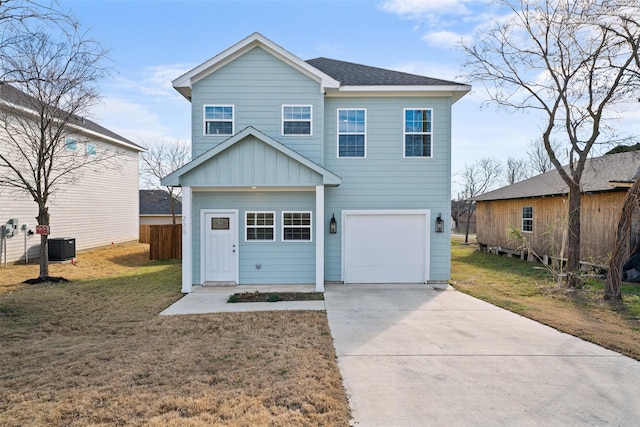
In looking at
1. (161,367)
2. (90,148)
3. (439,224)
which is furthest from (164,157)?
(161,367)

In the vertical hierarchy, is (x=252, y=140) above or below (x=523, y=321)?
above

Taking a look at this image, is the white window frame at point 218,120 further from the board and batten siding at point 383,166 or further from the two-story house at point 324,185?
the board and batten siding at point 383,166

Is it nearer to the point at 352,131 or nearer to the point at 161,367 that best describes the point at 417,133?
the point at 352,131

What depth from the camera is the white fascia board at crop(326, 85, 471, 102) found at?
32.7 feet

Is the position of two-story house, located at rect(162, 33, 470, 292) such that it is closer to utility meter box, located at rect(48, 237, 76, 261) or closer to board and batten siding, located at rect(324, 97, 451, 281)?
board and batten siding, located at rect(324, 97, 451, 281)

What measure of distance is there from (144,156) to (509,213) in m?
27.0

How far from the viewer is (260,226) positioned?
10039 mm

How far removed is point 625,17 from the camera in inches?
334

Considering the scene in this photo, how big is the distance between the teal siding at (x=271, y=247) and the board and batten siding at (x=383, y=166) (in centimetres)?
69

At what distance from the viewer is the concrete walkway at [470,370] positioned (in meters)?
3.54

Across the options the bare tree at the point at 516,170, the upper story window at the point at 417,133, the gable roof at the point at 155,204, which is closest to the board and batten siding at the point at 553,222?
the upper story window at the point at 417,133

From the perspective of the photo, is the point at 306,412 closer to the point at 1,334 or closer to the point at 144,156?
the point at 1,334

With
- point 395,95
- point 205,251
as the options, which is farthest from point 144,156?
point 395,95

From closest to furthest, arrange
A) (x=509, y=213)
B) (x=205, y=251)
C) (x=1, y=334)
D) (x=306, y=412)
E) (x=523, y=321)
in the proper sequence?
(x=306, y=412) < (x=1, y=334) < (x=523, y=321) < (x=205, y=251) < (x=509, y=213)
